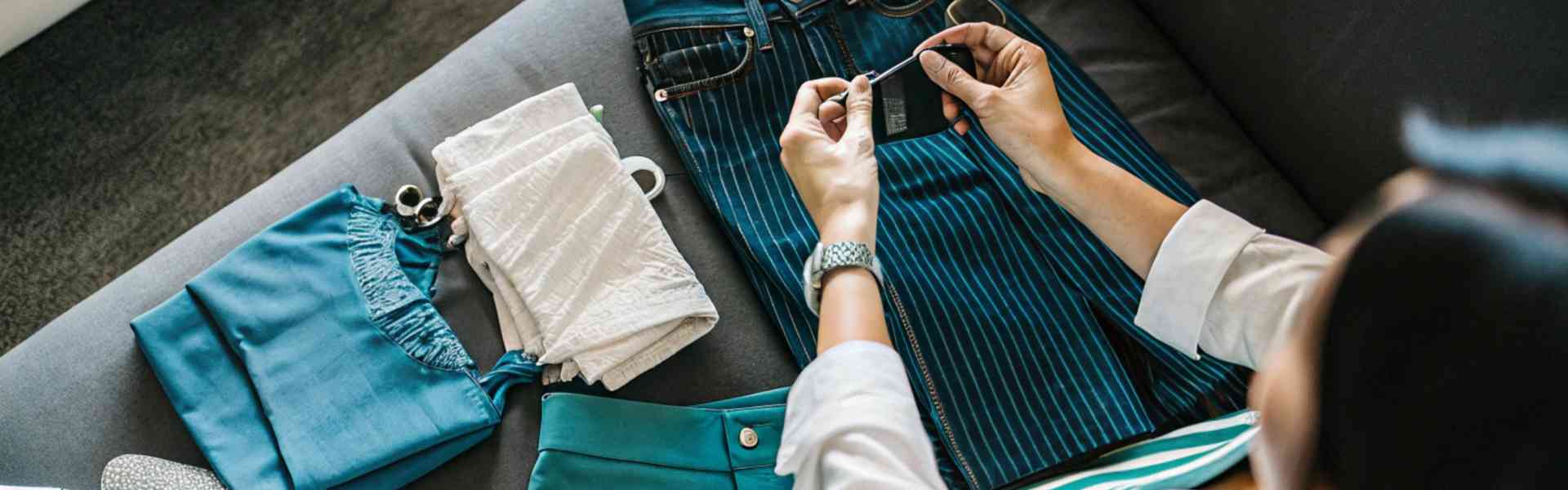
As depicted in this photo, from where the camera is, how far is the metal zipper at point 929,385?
96 centimetres

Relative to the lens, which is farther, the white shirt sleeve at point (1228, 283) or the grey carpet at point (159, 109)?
the grey carpet at point (159, 109)

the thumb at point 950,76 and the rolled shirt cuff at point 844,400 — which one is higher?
the thumb at point 950,76

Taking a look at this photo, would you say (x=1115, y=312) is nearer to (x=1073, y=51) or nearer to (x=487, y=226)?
(x=1073, y=51)

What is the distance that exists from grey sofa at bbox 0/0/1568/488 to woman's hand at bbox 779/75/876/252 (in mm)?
227

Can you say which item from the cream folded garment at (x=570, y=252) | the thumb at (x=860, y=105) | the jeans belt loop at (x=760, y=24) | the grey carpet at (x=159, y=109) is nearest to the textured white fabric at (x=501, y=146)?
the cream folded garment at (x=570, y=252)

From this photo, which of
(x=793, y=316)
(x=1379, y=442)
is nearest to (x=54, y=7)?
(x=793, y=316)

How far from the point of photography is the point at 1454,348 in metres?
0.36

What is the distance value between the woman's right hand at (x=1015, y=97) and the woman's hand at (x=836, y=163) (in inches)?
3.7

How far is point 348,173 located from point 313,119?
520 millimetres

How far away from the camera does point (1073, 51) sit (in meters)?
1.21

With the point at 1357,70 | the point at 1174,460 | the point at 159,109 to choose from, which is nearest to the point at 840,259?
the point at 1174,460

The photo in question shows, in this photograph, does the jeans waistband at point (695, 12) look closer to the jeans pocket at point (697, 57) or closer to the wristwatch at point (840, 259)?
the jeans pocket at point (697, 57)

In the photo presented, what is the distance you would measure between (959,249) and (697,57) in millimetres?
381

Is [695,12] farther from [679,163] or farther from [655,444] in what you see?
[655,444]
